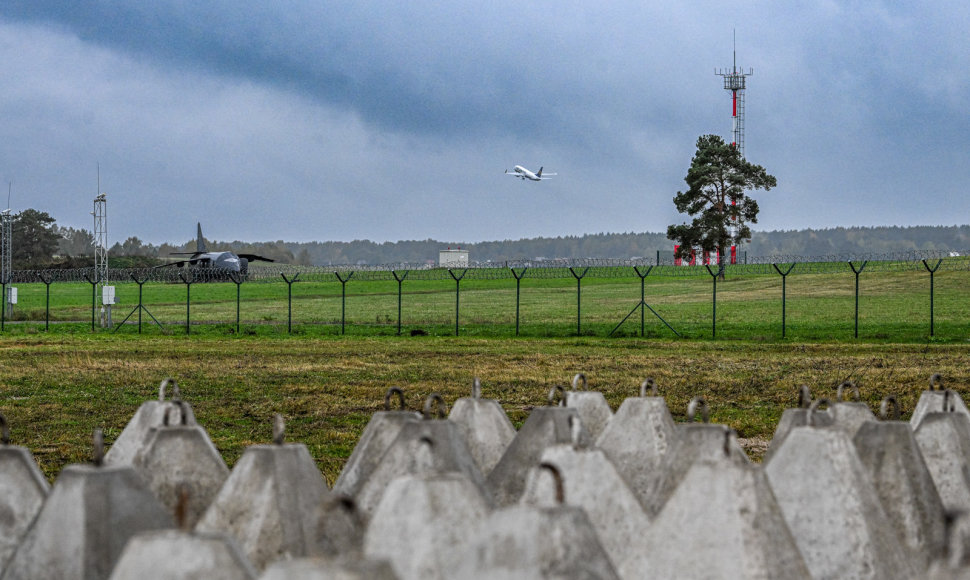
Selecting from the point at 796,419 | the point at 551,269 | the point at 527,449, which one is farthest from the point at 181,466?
the point at 551,269

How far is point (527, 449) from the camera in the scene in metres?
5.45

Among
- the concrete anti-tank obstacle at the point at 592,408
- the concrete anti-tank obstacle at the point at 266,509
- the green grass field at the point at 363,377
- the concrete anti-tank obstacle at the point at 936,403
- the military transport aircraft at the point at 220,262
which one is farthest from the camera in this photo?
the military transport aircraft at the point at 220,262

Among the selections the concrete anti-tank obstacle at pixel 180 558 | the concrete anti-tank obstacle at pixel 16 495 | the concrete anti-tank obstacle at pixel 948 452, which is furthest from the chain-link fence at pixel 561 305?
the concrete anti-tank obstacle at pixel 180 558

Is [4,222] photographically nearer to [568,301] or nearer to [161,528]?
[568,301]

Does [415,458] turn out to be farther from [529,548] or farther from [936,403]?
[936,403]

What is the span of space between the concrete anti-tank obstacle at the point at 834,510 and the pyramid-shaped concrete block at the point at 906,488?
0.79ft

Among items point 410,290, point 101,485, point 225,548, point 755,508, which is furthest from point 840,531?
point 410,290

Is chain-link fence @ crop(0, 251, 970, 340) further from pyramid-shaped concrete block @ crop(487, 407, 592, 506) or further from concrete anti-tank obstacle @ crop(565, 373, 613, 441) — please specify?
pyramid-shaped concrete block @ crop(487, 407, 592, 506)

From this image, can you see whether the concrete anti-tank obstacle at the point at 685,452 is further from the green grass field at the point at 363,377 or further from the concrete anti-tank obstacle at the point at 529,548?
the green grass field at the point at 363,377

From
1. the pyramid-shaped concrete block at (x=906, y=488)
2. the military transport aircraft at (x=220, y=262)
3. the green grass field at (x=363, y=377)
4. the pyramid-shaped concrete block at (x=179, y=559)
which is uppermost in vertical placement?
the military transport aircraft at (x=220, y=262)

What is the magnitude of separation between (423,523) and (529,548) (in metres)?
0.60

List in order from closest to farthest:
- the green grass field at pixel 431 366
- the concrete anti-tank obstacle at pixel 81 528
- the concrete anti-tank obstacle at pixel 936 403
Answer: the concrete anti-tank obstacle at pixel 81 528 → the concrete anti-tank obstacle at pixel 936 403 → the green grass field at pixel 431 366

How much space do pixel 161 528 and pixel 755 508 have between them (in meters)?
2.37

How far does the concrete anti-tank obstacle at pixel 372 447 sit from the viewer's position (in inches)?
214
